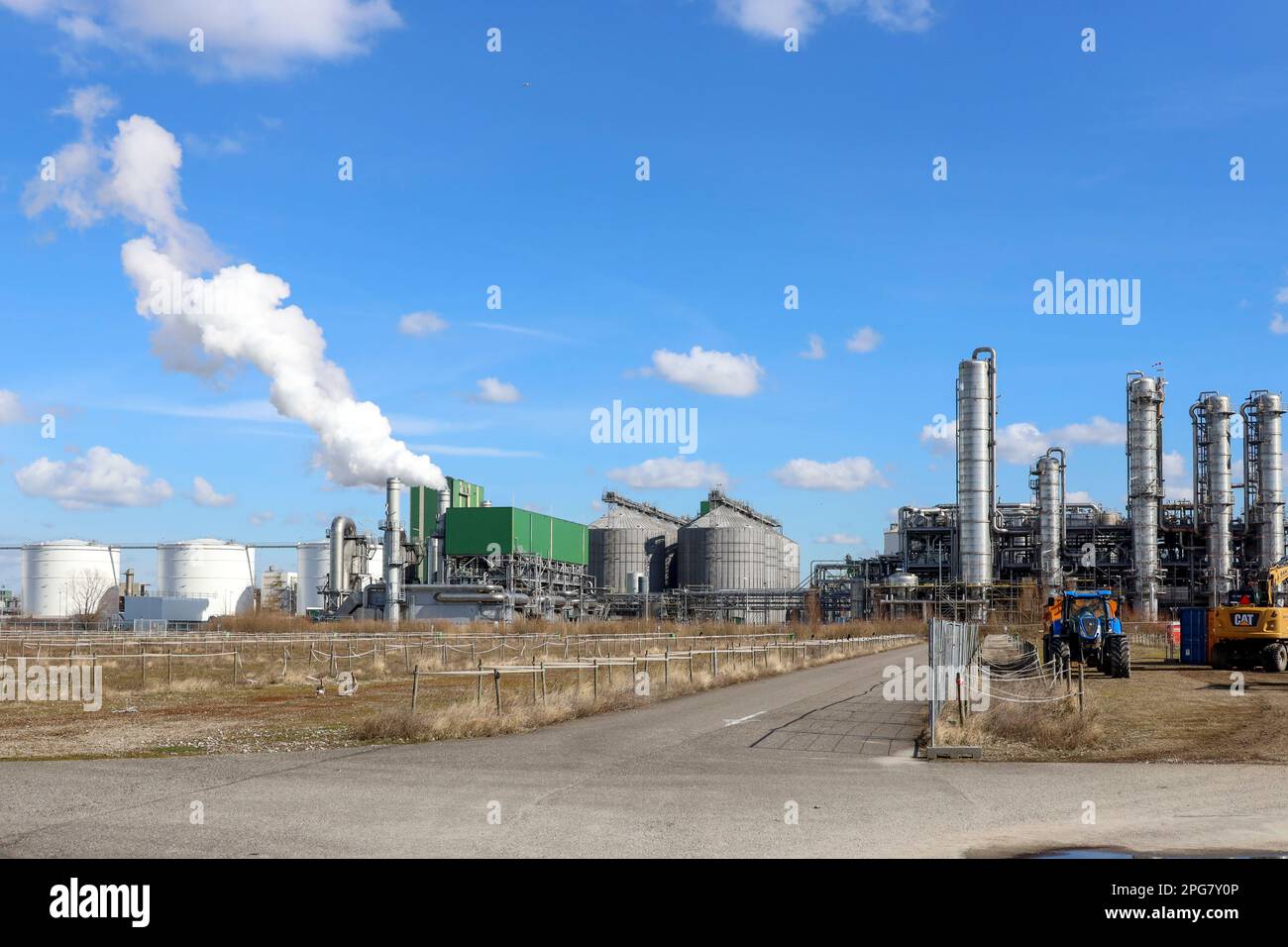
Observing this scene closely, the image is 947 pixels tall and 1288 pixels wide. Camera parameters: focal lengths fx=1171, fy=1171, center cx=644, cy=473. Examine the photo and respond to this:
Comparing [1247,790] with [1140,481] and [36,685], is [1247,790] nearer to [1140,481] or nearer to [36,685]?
[36,685]

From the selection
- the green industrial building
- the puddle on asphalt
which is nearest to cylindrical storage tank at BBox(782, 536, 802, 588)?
the green industrial building

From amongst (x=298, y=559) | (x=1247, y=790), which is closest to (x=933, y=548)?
(x=298, y=559)

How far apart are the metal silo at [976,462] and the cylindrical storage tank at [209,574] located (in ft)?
217

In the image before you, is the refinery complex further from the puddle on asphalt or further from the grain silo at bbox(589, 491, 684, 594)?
the puddle on asphalt

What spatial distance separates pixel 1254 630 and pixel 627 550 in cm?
7692

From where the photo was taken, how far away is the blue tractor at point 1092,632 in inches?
1308

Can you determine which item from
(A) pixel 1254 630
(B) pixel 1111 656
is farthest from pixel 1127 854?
(A) pixel 1254 630

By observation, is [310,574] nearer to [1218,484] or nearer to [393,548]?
[393,548]

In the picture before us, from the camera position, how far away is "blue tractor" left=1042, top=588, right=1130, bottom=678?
109 feet

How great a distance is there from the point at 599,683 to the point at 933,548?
65515mm

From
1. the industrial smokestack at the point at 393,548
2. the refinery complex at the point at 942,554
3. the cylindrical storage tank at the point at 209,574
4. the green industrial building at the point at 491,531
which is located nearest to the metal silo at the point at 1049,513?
the refinery complex at the point at 942,554

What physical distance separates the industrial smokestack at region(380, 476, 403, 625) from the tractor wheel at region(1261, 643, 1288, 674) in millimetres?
54471

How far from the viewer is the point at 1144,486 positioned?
266ft
